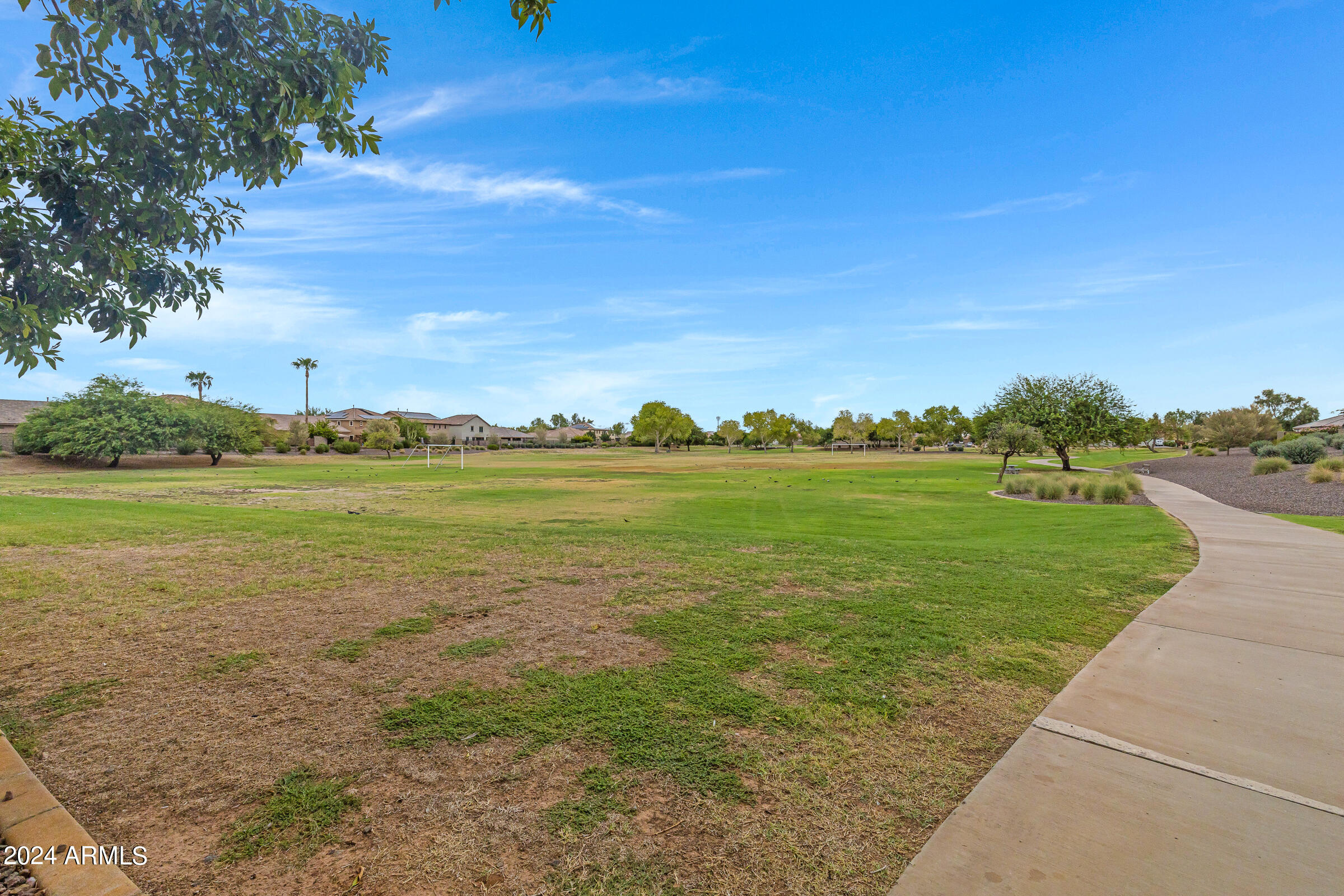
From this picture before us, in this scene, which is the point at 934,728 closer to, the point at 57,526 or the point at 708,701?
the point at 708,701

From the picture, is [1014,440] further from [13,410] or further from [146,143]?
[13,410]

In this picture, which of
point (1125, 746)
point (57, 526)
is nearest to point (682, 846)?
point (1125, 746)

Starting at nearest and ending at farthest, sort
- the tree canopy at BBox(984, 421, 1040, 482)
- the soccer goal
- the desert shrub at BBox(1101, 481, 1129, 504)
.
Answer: the desert shrub at BBox(1101, 481, 1129, 504)
the tree canopy at BBox(984, 421, 1040, 482)
the soccer goal

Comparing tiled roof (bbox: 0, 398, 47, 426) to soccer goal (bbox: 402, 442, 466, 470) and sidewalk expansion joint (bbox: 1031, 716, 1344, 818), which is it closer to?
soccer goal (bbox: 402, 442, 466, 470)

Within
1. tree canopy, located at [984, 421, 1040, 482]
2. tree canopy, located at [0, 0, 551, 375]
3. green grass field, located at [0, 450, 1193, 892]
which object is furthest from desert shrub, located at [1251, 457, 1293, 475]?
tree canopy, located at [0, 0, 551, 375]

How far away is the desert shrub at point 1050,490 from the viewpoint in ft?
74.1

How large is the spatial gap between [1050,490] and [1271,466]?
1598 centimetres

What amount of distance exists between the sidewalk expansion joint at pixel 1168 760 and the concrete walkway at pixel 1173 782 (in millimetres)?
12

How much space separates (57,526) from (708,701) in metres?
14.9

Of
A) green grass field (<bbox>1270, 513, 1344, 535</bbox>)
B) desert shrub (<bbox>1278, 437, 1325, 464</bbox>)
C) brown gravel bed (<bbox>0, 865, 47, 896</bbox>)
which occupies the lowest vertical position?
brown gravel bed (<bbox>0, 865, 47, 896</bbox>)

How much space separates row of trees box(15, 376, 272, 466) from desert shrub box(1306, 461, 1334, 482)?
250 feet

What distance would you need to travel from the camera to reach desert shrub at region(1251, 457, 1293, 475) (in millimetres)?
28750

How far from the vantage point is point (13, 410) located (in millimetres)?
67938

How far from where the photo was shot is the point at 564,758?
3.51 meters
